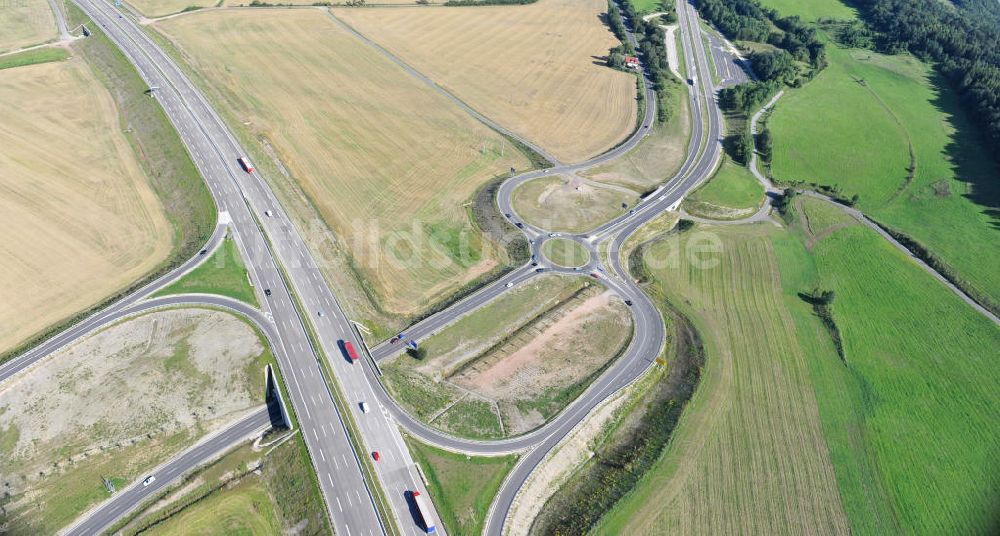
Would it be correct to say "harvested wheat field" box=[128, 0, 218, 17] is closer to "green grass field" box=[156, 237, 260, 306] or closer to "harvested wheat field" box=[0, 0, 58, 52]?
"harvested wheat field" box=[0, 0, 58, 52]

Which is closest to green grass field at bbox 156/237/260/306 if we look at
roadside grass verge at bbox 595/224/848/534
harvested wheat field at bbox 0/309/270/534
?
harvested wheat field at bbox 0/309/270/534

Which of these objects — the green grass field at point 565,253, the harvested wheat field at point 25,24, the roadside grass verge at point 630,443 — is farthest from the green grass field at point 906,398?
the harvested wheat field at point 25,24

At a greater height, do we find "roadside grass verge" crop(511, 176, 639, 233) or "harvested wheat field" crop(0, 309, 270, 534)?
"roadside grass verge" crop(511, 176, 639, 233)

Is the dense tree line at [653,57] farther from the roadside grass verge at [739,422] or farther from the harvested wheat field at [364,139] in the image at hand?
the roadside grass verge at [739,422]

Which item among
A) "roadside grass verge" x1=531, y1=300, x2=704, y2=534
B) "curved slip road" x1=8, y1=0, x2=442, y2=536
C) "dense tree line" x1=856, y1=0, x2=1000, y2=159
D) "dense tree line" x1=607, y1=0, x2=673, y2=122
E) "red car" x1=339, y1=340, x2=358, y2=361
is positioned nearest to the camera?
"curved slip road" x1=8, y1=0, x2=442, y2=536

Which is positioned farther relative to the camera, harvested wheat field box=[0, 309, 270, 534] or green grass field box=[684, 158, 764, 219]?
green grass field box=[684, 158, 764, 219]

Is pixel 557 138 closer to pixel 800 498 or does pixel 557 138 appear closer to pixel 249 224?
pixel 249 224

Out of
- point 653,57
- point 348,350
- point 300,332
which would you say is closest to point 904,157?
point 653,57

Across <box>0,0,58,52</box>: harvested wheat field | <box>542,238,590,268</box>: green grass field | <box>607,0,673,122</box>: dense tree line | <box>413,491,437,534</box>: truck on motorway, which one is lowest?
<box>413,491,437,534</box>: truck on motorway
